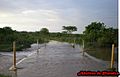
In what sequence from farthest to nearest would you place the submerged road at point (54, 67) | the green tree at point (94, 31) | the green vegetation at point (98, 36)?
the green tree at point (94, 31) < the green vegetation at point (98, 36) < the submerged road at point (54, 67)

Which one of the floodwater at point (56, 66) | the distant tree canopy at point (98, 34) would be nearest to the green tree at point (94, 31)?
the distant tree canopy at point (98, 34)

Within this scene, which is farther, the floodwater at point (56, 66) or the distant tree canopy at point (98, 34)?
the distant tree canopy at point (98, 34)

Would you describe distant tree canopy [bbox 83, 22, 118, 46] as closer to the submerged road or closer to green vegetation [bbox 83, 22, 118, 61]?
green vegetation [bbox 83, 22, 118, 61]

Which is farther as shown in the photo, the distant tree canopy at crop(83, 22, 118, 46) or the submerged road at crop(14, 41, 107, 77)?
the distant tree canopy at crop(83, 22, 118, 46)

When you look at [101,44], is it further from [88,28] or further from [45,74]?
[45,74]

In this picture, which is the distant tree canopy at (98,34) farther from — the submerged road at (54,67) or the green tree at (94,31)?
the submerged road at (54,67)

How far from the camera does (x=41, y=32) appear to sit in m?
77.5

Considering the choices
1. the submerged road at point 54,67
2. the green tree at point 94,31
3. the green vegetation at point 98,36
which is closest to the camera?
the submerged road at point 54,67

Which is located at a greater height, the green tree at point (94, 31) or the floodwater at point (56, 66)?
the green tree at point (94, 31)

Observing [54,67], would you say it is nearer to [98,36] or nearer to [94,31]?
[98,36]

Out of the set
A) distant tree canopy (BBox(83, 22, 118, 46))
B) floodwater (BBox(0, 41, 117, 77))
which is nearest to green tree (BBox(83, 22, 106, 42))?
distant tree canopy (BBox(83, 22, 118, 46))

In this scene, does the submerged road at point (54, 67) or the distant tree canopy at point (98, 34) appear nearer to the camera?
the submerged road at point (54, 67)

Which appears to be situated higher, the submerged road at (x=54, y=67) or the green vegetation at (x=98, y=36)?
the green vegetation at (x=98, y=36)

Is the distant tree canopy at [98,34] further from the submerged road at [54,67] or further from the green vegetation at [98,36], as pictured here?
the submerged road at [54,67]
